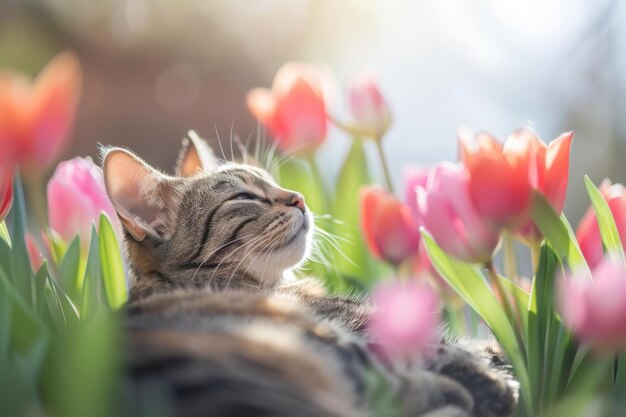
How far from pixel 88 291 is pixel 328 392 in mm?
361

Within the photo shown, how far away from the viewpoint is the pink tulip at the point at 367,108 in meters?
1.32

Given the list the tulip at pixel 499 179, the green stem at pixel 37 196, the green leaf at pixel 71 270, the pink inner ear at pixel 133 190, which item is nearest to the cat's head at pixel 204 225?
the pink inner ear at pixel 133 190

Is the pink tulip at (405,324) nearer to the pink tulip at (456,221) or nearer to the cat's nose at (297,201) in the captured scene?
the pink tulip at (456,221)

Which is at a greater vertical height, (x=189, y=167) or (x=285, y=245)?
(x=189, y=167)

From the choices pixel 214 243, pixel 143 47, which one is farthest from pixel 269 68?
pixel 214 243

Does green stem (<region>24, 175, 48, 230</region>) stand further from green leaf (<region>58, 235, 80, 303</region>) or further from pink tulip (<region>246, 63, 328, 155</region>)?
pink tulip (<region>246, 63, 328, 155</region>)

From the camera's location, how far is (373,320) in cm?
105

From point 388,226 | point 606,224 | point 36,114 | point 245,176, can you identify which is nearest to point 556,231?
point 606,224

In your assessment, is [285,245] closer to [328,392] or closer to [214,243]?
[214,243]

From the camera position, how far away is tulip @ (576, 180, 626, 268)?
2.95 ft

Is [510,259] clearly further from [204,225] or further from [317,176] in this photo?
[204,225]

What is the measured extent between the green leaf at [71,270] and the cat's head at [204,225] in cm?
24

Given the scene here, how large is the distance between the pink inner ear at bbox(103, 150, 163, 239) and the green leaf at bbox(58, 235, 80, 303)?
0.24 meters

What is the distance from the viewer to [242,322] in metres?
0.78
